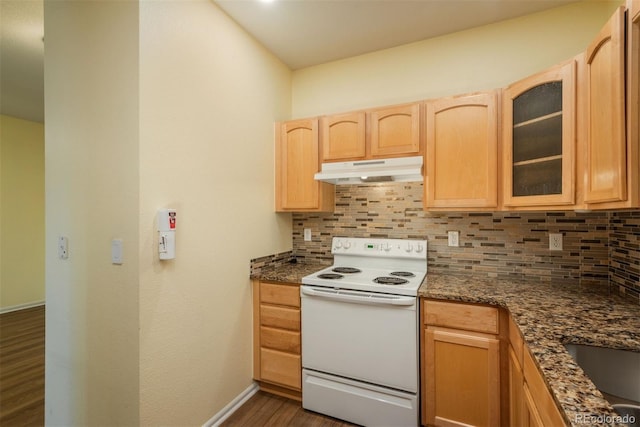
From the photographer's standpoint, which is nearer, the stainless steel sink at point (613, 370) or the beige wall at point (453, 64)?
the stainless steel sink at point (613, 370)

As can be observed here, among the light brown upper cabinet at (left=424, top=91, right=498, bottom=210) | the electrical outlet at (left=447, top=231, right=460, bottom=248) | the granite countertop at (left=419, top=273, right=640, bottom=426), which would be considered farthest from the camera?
the electrical outlet at (left=447, top=231, right=460, bottom=248)

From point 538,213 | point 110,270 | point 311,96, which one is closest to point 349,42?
point 311,96

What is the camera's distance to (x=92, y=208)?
159 centimetres

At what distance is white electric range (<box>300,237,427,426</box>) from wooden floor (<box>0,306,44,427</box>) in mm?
1873

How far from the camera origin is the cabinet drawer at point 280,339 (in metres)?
2.13

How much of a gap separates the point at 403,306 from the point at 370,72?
194cm

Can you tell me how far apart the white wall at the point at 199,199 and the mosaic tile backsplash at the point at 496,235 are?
766 mm

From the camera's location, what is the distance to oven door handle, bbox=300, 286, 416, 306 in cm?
175

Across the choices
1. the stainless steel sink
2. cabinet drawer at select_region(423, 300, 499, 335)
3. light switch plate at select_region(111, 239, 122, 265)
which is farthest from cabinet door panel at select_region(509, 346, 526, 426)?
light switch plate at select_region(111, 239, 122, 265)

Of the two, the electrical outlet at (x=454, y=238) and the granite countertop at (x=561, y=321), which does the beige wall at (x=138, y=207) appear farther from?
the electrical outlet at (x=454, y=238)

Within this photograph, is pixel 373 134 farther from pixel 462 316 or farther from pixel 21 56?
pixel 21 56

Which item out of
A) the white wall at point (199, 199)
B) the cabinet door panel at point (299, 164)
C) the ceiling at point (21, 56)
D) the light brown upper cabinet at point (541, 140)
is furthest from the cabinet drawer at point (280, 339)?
the ceiling at point (21, 56)

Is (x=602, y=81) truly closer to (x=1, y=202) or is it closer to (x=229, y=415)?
(x=229, y=415)

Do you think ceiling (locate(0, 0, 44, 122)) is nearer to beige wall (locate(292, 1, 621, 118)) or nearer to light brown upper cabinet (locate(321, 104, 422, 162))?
beige wall (locate(292, 1, 621, 118))
